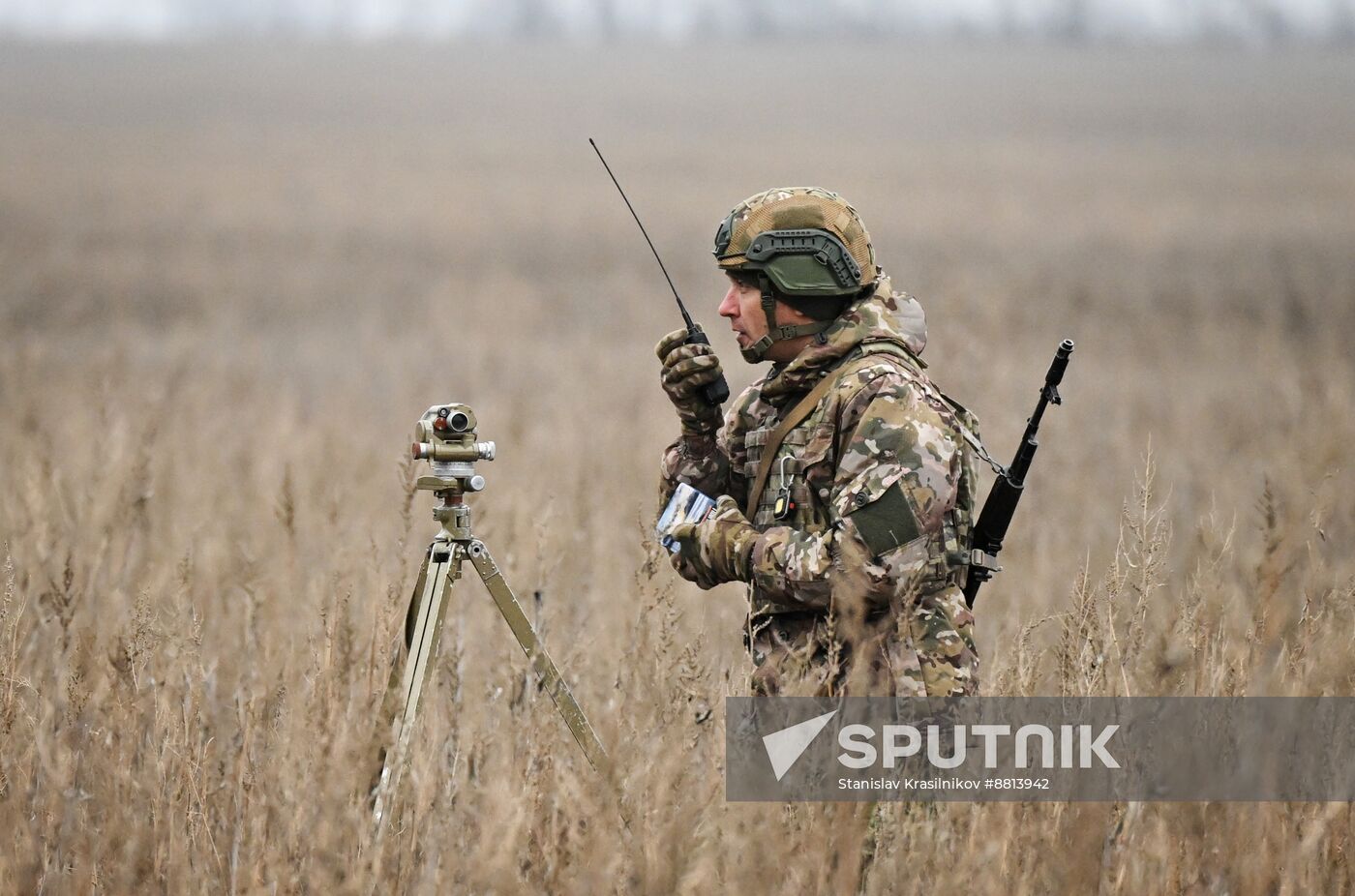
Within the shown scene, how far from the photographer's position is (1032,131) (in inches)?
1420

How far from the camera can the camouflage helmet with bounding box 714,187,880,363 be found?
3.51m

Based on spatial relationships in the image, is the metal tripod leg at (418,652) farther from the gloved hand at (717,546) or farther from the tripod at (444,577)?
the gloved hand at (717,546)

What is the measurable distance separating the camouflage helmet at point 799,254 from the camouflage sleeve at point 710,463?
→ 30 centimetres

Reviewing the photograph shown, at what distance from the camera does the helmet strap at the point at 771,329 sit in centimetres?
359

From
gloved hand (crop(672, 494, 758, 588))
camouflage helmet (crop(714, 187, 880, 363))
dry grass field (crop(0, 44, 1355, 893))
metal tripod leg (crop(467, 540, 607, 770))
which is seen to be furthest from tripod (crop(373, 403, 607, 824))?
camouflage helmet (crop(714, 187, 880, 363))

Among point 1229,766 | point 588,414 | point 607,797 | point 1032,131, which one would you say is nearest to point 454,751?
point 607,797

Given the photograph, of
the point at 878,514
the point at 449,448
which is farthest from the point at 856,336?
the point at 449,448

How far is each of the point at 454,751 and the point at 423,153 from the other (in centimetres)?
2995

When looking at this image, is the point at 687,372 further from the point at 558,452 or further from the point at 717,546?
the point at 558,452

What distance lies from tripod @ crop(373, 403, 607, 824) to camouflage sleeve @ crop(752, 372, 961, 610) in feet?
1.96

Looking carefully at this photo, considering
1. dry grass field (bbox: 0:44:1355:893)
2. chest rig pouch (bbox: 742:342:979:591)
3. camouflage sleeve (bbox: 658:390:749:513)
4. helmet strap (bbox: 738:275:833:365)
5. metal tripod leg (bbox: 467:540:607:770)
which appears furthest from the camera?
camouflage sleeve (bbox: 658:390:749:513)

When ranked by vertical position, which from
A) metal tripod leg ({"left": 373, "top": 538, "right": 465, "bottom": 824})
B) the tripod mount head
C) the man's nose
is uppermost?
the man's nose

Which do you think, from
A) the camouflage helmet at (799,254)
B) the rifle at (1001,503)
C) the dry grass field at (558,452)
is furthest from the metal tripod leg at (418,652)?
the rifle at (1001,503)

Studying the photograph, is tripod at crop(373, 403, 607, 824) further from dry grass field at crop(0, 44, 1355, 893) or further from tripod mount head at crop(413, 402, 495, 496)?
dry grass field at crop(0, 44, 1355, 893)
